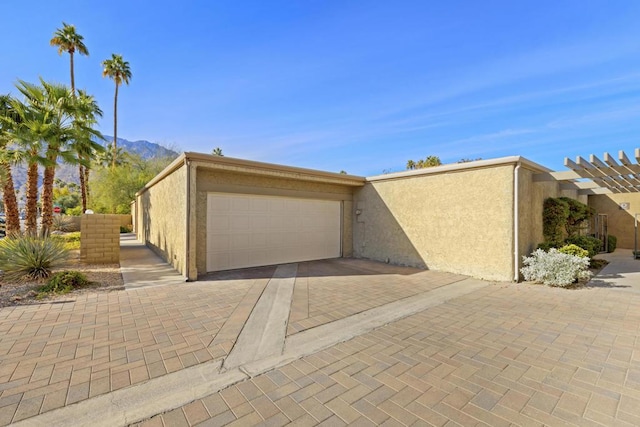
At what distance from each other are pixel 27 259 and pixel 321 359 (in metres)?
8.24

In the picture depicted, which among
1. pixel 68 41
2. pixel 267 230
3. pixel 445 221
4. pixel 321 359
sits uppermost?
pixel 68 41

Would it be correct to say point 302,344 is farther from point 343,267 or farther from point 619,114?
point 619,114

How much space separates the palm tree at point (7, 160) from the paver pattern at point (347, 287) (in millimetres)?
10244

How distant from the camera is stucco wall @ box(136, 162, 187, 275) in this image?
8133mm

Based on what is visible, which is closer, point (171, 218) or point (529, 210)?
point (529, 210)

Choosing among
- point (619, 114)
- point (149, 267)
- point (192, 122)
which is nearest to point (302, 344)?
point (149, 267)

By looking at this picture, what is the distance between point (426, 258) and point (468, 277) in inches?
59.2

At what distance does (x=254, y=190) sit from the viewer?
31.7ft

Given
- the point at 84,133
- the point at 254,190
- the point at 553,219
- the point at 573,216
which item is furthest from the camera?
the point at 84,133

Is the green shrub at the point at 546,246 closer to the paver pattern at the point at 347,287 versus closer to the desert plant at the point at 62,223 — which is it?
the paver pattern at the point at 347,287

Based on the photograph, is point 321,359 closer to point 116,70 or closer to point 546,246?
point 546,246

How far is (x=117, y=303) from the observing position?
18.9 ft

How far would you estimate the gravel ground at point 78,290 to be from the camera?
5852mm

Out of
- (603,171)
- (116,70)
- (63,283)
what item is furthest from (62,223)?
(603,171)
